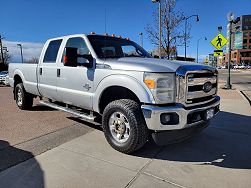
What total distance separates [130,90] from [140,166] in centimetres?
118

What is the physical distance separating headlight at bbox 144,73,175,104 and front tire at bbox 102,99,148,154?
0.45 metres

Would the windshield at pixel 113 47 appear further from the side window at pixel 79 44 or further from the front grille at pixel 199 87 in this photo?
the front grille at pixel 199 87

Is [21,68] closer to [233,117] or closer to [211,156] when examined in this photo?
[211,156]

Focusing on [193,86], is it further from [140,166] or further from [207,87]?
[140,166]

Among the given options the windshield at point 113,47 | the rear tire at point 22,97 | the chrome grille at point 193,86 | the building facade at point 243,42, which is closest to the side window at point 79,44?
the windshield at point 113,47

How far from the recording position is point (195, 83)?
395 centimetres

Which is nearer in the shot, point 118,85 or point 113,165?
point 113,165

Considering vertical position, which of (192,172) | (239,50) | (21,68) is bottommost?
(192,172)

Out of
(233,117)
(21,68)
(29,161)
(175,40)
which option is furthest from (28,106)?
(175,40)

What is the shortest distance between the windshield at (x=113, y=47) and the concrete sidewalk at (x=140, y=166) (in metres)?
1.68

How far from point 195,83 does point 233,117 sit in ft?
11.4

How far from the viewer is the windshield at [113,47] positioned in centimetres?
490

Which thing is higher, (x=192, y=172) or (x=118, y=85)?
(x=118, y=85)

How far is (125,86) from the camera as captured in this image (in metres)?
3.98
